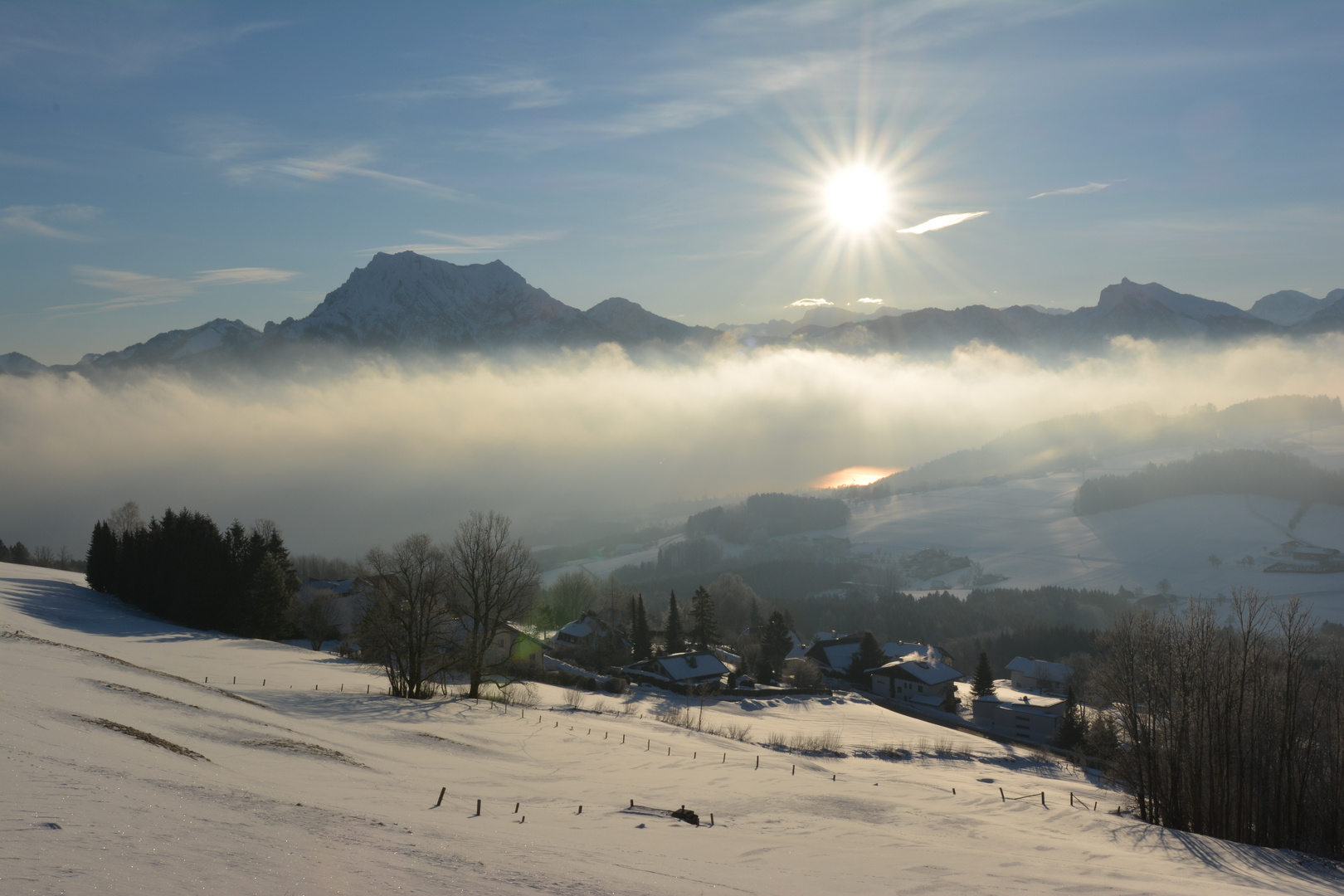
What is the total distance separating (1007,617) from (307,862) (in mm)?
141348

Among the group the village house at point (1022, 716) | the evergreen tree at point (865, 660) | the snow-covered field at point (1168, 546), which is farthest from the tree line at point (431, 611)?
the snow-covered field at point (1168, 546)

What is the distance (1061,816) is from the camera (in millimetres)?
28547

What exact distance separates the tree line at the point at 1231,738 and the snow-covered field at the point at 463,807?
532 cm

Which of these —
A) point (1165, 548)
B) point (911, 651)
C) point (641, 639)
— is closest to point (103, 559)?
point (641, 639)

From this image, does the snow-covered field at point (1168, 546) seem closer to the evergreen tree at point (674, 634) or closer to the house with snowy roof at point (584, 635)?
the evergreen tree at point (674, 634)

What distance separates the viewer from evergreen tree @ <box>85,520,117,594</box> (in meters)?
68.8

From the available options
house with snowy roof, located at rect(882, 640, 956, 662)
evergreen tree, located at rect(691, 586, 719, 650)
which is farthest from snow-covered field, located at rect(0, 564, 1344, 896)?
house with snowy roof, located at rect(882, 640, 956, 662)

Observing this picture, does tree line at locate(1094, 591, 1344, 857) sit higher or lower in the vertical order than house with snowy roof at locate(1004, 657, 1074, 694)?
higher

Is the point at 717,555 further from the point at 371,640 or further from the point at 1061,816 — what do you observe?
the point at 1061,816

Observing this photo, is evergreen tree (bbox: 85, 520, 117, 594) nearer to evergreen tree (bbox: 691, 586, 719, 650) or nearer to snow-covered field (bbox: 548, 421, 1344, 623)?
evergreen tree (bbox: 691, 586, 719, 650)

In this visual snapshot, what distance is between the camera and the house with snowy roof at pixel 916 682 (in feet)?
263

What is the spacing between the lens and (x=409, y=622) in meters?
43.1

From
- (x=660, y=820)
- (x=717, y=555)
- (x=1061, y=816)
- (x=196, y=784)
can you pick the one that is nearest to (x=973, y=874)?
(x=660, y=820)

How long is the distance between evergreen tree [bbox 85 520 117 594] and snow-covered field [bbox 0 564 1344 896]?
103ft
